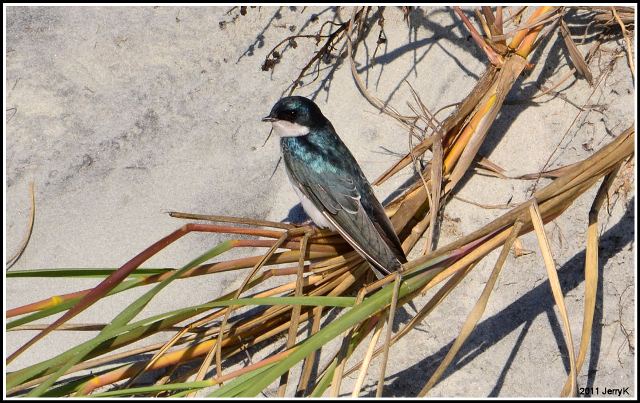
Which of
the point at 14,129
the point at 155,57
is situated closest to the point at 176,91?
the point at 155,57

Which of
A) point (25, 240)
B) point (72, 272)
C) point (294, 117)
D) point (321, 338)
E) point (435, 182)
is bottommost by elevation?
point (321, 338)

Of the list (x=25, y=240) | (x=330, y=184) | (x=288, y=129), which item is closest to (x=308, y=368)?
(x=330, y=184)

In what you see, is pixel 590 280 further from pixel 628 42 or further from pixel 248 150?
pixel 248 150

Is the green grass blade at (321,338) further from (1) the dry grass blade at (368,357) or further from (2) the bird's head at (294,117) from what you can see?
(2) the bird's head at (294,117)

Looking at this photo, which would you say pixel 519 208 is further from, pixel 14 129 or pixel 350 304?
pixel 14 129

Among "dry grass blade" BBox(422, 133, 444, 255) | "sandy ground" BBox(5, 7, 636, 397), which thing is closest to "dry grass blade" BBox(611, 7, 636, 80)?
"sandy ground" BBox(5, 7, 636, 397)

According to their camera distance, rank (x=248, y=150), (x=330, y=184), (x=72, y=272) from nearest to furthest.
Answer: (x=72, y=272) → (x=330, y=184) → (x=248, y=150)

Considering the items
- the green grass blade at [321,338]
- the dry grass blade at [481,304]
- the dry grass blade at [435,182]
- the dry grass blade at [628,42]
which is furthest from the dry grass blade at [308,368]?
the dry grass blade at [628,42]
